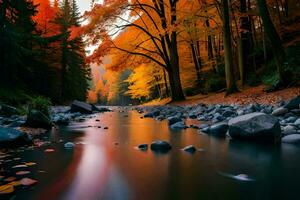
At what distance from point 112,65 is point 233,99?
8249mm

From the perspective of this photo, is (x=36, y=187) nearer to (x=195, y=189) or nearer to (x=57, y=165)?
(x=57, y=165)

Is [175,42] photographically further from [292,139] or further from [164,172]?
[164,172]

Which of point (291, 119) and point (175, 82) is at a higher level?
point (175, 82)

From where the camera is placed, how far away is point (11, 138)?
4.14 meters

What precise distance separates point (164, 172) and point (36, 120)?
4497mm

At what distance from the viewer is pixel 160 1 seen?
55.6ft

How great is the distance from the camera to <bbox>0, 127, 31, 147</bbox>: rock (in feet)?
13.5

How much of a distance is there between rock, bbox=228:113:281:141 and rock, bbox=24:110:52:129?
13.3 feet

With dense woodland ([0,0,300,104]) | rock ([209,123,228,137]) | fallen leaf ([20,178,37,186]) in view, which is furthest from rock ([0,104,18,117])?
fallen leaf ([20,178,37,186])

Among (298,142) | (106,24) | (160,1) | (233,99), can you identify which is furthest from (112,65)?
(298,142)

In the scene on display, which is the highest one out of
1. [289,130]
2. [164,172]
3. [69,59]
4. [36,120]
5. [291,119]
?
[69,59]

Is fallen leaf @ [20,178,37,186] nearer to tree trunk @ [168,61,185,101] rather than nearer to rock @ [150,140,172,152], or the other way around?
rock @ [150,140,172,152]

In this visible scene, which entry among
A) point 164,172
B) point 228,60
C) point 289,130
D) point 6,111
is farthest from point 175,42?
point 164,172

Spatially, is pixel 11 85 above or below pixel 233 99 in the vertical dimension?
above
